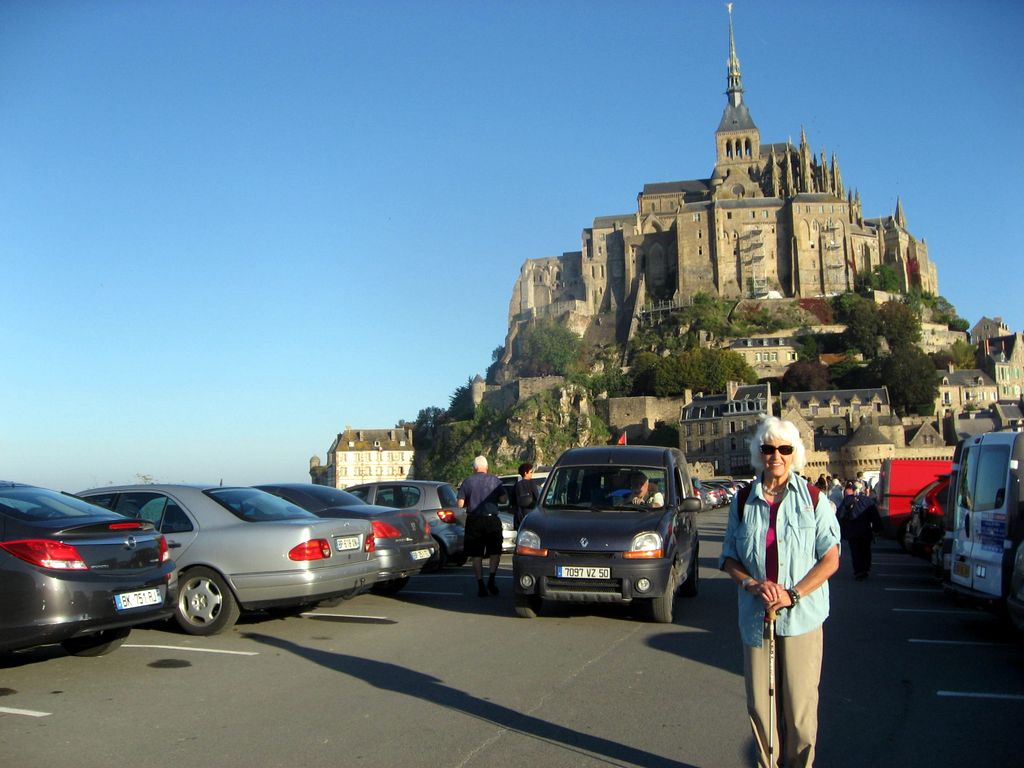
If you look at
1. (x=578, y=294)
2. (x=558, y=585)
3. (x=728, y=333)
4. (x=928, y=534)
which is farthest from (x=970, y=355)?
(x=558, y=585)

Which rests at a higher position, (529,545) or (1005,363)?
(1005,363)

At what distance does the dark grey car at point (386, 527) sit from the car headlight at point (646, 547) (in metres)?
2.82

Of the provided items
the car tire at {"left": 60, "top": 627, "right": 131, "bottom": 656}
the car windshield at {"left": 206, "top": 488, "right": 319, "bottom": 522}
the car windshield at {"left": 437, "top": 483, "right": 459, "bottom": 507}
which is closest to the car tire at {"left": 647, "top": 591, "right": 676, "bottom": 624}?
the car windshield at {"left": 206, "top": 488, "right": 319, "bottom": 522}

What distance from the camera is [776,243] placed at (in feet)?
376

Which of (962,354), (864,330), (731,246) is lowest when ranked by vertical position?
(962,354)

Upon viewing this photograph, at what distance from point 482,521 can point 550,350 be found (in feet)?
325

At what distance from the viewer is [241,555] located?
385 inches

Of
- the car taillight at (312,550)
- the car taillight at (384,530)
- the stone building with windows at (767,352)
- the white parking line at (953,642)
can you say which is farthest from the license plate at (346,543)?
the stone building with windows at (767,352)

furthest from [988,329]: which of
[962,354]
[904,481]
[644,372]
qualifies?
[904,481]

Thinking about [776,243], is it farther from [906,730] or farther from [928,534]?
[906,730]

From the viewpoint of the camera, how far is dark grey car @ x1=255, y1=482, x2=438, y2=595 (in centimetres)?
1173

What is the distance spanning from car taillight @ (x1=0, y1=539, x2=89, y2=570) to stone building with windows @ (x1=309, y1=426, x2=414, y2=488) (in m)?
103

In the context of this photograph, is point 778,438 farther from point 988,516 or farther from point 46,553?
point 988,516

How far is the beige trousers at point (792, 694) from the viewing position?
4.71m
